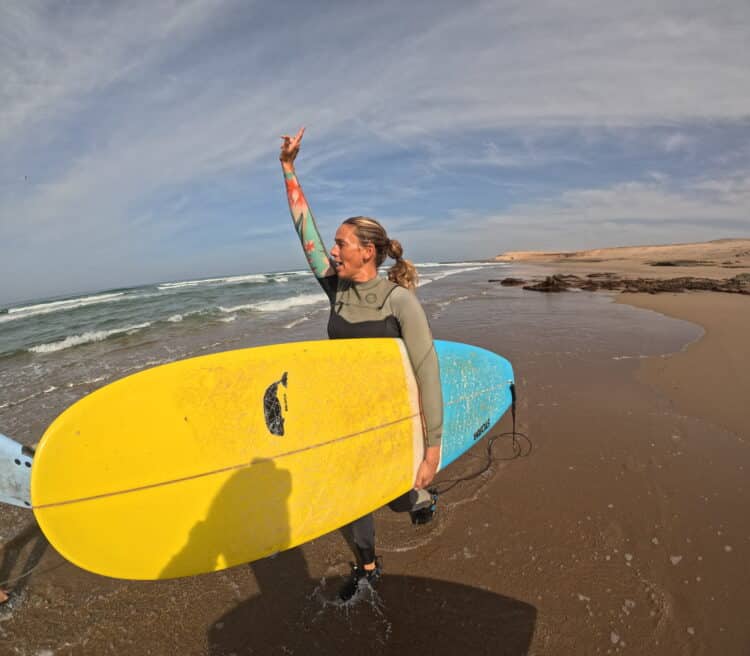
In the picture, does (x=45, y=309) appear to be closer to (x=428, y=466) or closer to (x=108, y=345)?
(x=108, y=345)

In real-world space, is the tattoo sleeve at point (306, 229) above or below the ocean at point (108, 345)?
above

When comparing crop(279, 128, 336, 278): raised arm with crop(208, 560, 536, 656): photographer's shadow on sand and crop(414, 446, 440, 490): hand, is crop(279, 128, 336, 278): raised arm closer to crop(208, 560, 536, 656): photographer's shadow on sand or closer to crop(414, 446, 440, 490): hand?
crop(414, 446, 440, 490): hand

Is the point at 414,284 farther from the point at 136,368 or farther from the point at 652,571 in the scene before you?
the point at 136,368

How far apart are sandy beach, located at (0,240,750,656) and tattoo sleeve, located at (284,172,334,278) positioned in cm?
189

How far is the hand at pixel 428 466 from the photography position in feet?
5.76

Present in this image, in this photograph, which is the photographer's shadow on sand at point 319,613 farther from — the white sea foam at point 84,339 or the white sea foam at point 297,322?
the white sea foam at point 84,339

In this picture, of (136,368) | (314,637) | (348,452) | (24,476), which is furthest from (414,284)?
(136,368)

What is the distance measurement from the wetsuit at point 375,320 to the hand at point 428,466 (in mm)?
45

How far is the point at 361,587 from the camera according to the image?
2.00 meters

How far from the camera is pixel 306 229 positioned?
2.02 meters

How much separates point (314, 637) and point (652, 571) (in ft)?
6.32

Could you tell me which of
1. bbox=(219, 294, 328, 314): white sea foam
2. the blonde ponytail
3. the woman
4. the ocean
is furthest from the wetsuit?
bbox=(219, 294, 328, 314): white sea foam

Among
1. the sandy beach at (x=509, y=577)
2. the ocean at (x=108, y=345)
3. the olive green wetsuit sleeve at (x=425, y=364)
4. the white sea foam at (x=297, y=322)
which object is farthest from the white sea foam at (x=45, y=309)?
the olive green wetsuit sleeve at (x=425, y=364)

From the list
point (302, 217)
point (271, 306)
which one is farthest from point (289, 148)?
point (271, 306)
